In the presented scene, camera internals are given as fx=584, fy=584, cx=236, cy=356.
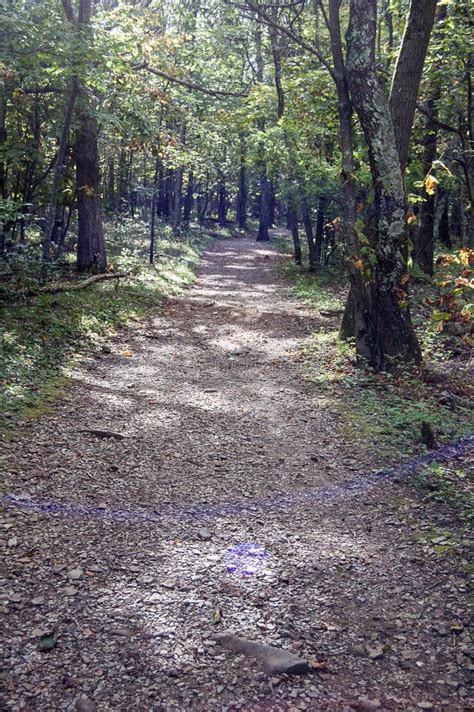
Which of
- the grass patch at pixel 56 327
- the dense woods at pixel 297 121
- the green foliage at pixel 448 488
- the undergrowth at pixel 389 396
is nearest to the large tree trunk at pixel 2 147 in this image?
the dense woods at pixel 297 121

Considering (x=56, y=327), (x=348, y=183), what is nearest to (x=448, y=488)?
(x=348, y=183)

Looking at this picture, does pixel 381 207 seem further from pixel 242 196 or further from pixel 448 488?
pixel 242 196

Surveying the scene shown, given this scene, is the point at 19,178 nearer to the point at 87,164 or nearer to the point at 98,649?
the point at 87,164

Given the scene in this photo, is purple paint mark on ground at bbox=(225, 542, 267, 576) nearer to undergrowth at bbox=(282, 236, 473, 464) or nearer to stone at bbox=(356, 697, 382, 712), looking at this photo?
stone at bbox=(356, 697, 382, 712)

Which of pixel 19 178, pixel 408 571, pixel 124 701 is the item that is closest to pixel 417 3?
pixel 408 571

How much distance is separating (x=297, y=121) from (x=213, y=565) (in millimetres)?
11349

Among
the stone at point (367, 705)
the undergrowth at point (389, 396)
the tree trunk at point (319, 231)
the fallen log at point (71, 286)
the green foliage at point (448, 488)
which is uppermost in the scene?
the tree trunk at point (319, 231)

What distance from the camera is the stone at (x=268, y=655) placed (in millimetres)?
2789

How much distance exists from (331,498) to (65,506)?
6.88ft

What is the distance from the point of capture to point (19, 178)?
13.3m

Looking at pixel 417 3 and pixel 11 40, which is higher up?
pixel 417 3

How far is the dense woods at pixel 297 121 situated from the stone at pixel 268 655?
6.56ft

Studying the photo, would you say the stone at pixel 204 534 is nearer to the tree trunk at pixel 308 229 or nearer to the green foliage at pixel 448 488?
the green foliage at pixel 448 488

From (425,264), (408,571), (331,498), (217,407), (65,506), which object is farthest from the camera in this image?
(425,264)
